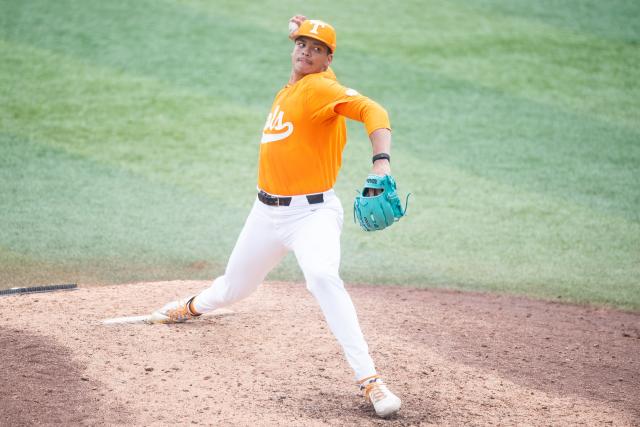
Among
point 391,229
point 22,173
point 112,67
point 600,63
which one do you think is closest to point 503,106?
point 600,63

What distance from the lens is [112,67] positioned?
10.0 metres

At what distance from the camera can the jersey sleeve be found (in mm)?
3850

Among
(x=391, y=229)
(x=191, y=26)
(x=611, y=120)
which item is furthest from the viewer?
(x=191, y=26)

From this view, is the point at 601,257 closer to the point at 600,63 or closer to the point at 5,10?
the point at 600,63

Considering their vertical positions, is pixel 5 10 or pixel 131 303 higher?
pixel 5 10

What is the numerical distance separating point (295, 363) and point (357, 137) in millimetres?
5016

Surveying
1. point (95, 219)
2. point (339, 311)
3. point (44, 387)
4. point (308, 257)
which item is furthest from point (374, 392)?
point (95, 219)

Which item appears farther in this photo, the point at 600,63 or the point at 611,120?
the point at 600,63

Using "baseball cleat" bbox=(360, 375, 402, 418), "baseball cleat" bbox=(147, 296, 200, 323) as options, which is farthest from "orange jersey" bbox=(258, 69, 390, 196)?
"baseball cleat" bbox=(147, 296, 200, 323)

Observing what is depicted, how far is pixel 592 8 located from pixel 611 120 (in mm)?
3412

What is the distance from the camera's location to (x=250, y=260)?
4.39 meters

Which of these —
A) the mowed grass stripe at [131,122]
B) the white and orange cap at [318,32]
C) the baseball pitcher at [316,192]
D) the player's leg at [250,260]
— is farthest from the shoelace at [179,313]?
the mowed grass stripe at [131,122]

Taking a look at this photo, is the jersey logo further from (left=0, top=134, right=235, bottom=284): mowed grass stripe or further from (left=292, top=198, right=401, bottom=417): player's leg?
(left=0, top=134, right=235, bottom=284): mowed grass stripe

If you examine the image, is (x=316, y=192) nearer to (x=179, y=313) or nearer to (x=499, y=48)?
(x=179, y=313)
